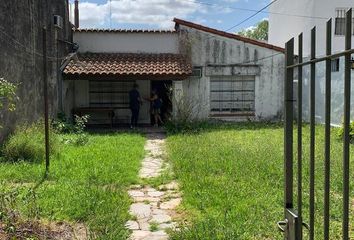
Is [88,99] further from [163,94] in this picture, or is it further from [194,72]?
[194,72]

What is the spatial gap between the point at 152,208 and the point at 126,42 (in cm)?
1349

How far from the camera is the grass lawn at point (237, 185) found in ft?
17.2

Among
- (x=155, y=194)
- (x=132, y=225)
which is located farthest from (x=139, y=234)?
(x=155, y=194)

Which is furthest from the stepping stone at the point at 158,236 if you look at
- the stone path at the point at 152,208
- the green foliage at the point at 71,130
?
the green foliage at the point at 71,130

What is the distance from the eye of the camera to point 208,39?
18531 millimetres

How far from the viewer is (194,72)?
18.6 metres

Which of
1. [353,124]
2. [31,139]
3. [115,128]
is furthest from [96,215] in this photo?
[115,128]

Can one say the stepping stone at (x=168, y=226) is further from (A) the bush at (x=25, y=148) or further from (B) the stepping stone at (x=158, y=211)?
(A) the bush at (x=25, y=148)

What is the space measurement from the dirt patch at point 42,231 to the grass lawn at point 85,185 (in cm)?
16

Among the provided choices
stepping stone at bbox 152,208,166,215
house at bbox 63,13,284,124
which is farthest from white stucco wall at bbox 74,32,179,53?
stepping stone at bbox 152,208,166,215

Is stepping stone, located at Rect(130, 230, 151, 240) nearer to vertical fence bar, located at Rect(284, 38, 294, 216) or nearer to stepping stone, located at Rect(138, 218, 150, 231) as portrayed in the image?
stepping stone, located at Rect(138, 218, 150, 231)

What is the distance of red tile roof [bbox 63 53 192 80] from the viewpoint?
55.3 ft

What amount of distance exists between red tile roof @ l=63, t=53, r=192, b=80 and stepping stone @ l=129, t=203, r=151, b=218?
10676 mm

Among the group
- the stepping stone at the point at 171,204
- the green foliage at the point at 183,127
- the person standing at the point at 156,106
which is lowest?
the stepping stone at the point at 171,204
